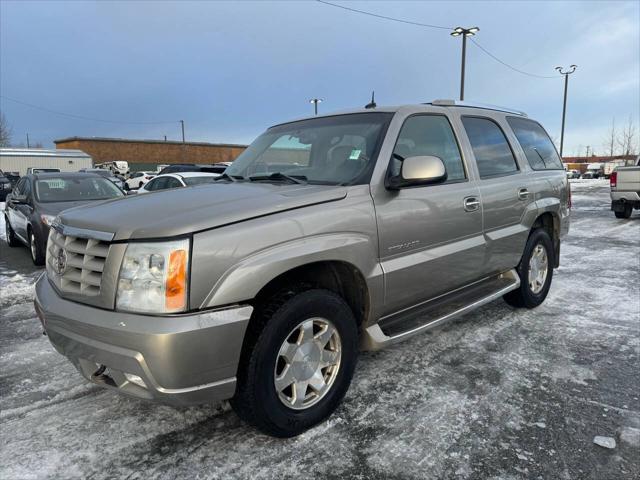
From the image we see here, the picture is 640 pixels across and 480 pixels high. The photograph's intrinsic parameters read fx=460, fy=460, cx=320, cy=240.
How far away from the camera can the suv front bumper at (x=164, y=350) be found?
2088mm

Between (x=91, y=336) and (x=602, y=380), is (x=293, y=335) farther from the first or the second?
(x=602, y=380)

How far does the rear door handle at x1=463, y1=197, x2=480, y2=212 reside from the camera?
353cm

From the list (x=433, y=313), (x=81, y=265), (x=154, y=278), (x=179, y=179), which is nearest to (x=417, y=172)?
(x=433, y=313)

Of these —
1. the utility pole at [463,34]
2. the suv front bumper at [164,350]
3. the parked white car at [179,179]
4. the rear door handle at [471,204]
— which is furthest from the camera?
the utility pole at [463,34]

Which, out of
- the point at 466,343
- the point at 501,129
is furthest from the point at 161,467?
the point at 501,129

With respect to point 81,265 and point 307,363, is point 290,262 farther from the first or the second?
point 81,265

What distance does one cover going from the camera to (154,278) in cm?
215

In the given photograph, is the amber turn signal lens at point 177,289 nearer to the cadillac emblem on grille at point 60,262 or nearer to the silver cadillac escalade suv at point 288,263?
the silver cadillac escalade suv at point 288,263

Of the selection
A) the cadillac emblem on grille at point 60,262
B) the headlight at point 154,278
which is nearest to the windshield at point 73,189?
the cadillac emblem on grille at point 60,262

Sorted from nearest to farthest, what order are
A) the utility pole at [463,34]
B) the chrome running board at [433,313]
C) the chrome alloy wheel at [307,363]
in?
the chrome alloy wheel at [307,363] → the chrome running board at [433,313] → the utility pole at [463,34]

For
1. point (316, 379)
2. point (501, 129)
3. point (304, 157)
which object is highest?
point (501, 129)

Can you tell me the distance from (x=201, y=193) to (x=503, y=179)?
264 centimetres

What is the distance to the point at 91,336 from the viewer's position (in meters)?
2.27

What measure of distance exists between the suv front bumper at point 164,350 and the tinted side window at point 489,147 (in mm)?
2558
